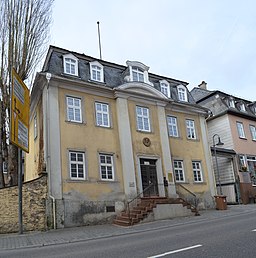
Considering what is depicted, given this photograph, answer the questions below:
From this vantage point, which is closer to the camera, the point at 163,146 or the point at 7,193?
the point at 7,193

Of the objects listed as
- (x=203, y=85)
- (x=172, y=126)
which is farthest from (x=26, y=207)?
(x=203, y=85)

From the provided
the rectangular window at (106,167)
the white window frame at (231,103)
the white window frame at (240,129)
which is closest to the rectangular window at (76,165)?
the rectangular window at (106,167)

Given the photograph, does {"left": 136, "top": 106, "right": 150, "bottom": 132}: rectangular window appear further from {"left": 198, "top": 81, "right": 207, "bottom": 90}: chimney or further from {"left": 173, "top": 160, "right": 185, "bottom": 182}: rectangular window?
{"left": 198, "top": 81, "right": 207, "bottom": 90}: chimney

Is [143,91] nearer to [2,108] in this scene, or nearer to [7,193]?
[2,108]

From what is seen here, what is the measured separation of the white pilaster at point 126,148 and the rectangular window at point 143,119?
102cm

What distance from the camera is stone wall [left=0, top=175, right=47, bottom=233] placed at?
14266mm

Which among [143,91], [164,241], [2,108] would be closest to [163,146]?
[143,91]

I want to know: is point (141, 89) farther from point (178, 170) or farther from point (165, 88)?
point (178, 170)

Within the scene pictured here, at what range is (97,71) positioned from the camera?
20125mm

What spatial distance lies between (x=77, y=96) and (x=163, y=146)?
6.79m

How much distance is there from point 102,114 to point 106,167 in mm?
3413

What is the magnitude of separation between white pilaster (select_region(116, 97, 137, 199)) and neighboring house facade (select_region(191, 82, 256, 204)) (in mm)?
9841

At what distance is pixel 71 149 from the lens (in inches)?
667

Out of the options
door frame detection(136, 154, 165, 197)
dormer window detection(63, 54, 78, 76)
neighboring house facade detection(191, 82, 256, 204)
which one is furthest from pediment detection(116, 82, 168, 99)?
neighboring house facade detection(191, 82, 256, 204)
